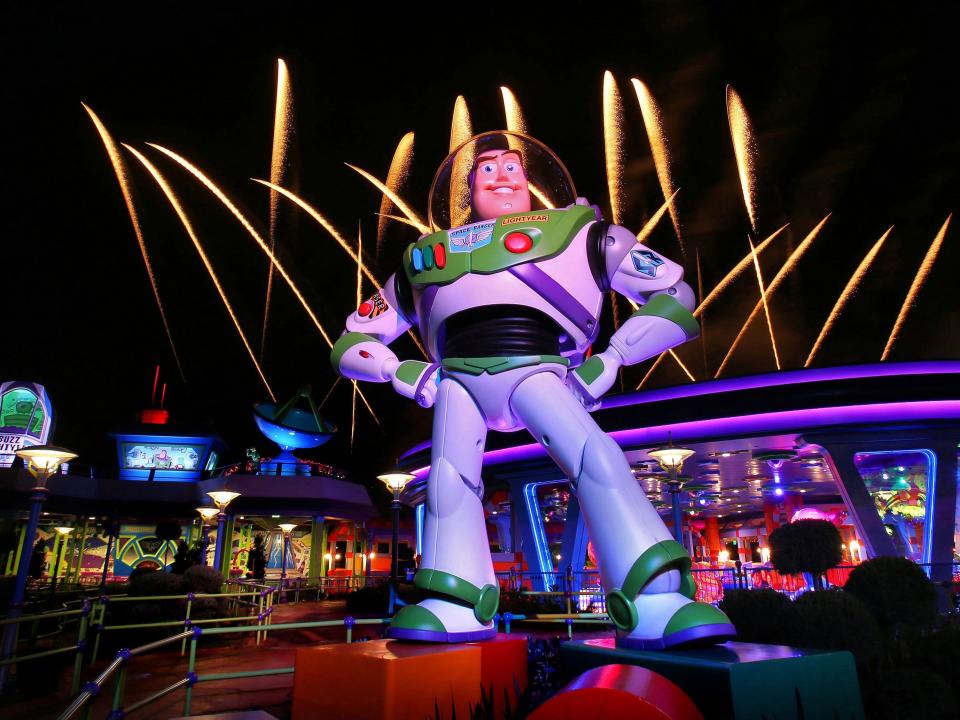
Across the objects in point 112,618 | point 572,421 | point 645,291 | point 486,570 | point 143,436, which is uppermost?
point 143,436

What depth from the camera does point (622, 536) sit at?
309 cm

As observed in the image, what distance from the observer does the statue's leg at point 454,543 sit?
10.5 feet

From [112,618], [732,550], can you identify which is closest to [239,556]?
[112,618]

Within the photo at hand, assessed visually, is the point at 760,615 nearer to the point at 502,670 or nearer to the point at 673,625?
the point at 673,625

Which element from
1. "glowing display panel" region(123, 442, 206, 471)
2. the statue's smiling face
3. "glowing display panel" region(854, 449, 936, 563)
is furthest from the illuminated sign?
"glowing display panel" region(854, 449, 936, 563)

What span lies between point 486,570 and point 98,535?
36.1m

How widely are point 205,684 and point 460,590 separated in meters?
3.61

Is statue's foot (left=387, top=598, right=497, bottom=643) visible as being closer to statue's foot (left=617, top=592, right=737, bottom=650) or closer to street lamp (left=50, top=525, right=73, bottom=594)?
statue's foot (left=617, top=592, right=737, bottom=650)

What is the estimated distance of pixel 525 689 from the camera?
10.3ft

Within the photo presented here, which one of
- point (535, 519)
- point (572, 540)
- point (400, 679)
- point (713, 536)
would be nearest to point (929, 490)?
point (572, 540)

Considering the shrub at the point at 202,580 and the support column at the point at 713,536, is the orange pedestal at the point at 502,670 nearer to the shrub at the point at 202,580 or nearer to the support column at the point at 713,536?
the shrub at the point at 202,580

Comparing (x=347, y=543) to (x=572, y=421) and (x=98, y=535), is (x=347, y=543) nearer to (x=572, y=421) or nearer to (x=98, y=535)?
(x=98, y=535)

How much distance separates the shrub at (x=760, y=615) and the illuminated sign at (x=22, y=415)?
35.1 meters

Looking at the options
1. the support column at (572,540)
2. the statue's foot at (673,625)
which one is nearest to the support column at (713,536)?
the support column at (572,540)
